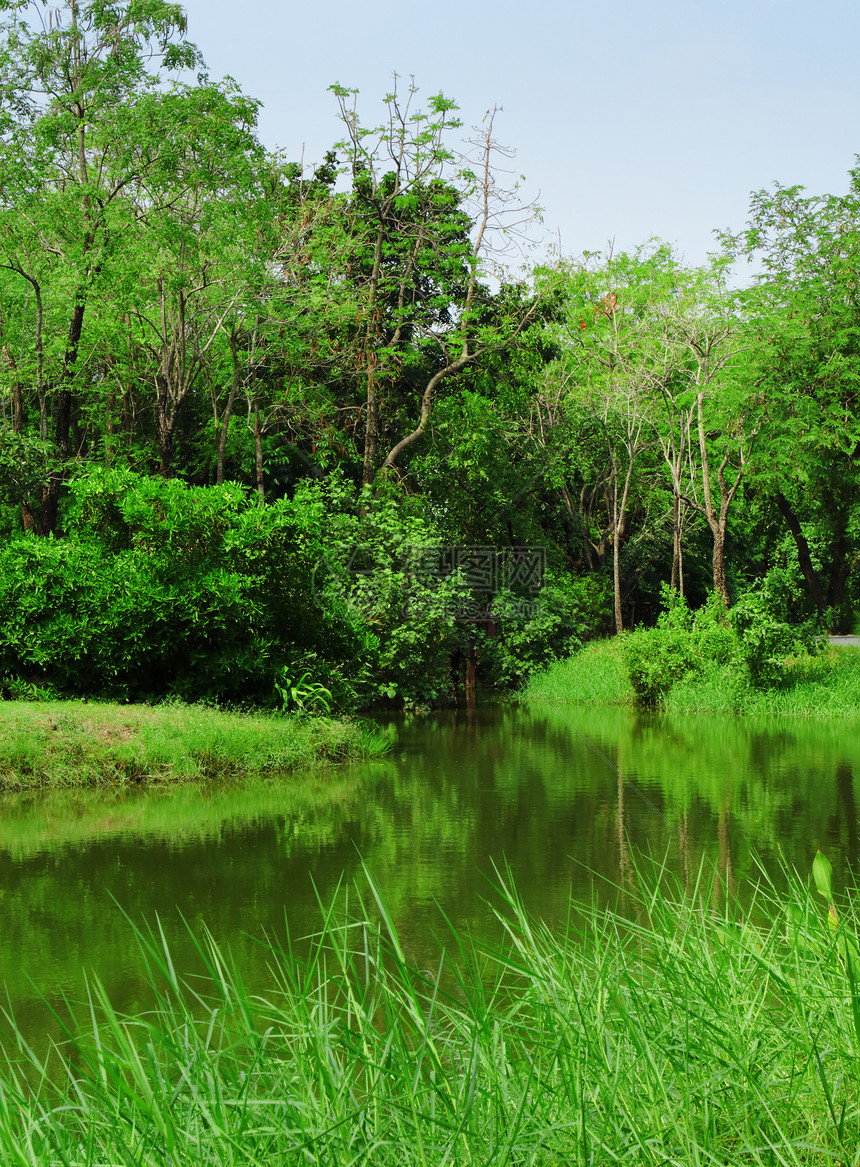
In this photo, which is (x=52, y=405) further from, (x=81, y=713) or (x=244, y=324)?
(x=81, y=713)

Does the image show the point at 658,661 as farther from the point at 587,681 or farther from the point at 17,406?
the point at 17,406

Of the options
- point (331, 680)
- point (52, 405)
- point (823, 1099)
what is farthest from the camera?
point (52, 405)

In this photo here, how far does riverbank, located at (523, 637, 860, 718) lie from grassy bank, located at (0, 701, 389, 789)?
801 cm

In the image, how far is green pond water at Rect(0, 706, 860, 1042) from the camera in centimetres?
610

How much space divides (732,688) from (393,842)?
1147 centimetres

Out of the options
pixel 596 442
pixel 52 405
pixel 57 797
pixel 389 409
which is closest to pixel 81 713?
pixel 57 797

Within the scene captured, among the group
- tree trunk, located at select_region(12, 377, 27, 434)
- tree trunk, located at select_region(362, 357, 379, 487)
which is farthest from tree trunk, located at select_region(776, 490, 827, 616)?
tree trunk, located at select_region(12, 377, 27, 434)

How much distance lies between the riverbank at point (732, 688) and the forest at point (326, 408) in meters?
1.51

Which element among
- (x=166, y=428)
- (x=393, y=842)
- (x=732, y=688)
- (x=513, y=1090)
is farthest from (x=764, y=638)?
(x=513, y=1090)

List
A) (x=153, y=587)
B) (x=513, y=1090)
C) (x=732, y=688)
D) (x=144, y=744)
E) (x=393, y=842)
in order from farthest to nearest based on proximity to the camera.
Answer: (x=732, y=688), (x=153, y=587), (x=144, y=744), (x=393, y=842), (x=513, y=1090)

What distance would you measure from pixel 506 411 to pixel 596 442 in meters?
3.93

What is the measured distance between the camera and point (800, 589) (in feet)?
108

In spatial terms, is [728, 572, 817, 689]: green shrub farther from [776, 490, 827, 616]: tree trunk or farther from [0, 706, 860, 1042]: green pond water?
[776, 490, 827, 616]: tree trunk

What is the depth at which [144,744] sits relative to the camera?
463 inches
